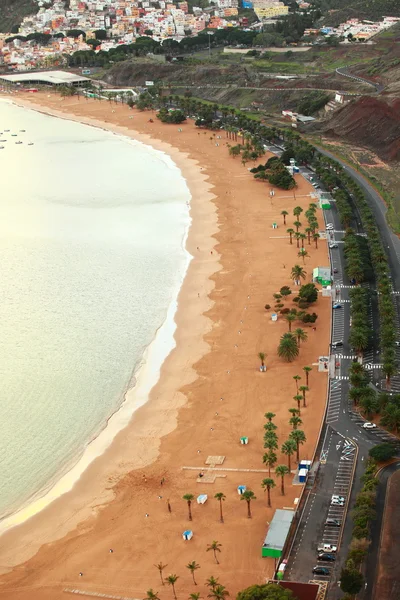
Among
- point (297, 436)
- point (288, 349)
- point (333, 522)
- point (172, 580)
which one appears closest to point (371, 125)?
point (288, 349)

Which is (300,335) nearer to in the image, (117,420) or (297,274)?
(297,274)

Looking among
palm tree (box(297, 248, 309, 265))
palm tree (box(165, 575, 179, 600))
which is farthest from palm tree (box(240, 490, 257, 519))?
palm tree (box(297, 248, 309, 265))

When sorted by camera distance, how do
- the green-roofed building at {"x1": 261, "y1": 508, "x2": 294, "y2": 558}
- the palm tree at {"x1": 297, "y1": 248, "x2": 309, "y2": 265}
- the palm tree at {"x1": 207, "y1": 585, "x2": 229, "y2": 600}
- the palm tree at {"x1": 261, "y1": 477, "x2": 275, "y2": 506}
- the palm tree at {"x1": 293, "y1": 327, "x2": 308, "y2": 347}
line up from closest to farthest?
the palm tree at {"x1": 207, "y1": 585, "x2": 229, "y2": 600} → the green-roofed building at {"x1": 261, "y1": 508, "x2": 294, "y2": 558} → the palm tree at {"x1": 261, "y1": 477, "x2": 275, "y2": 506} → the palm tree at {"x1": 293, "y1": 327, "x2": 308, "y2": 347} → the palm tree at {"x1": 297, "y1": 248, "x2": 309, "y2": 265}

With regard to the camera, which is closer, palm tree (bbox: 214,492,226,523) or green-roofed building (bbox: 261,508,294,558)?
green-roofed building (bbox: 261,508,294,558)

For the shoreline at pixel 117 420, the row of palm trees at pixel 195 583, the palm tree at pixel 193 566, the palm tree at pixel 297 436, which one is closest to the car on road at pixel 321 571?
the row of palm trees at pixel 195 583

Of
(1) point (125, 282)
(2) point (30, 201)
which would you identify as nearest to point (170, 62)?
(2) point (30, 201)

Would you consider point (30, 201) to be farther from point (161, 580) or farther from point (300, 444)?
point (161, 580)

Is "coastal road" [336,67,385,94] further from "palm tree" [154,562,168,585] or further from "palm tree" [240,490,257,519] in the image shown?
"palm tree" [154,562,168,585]
